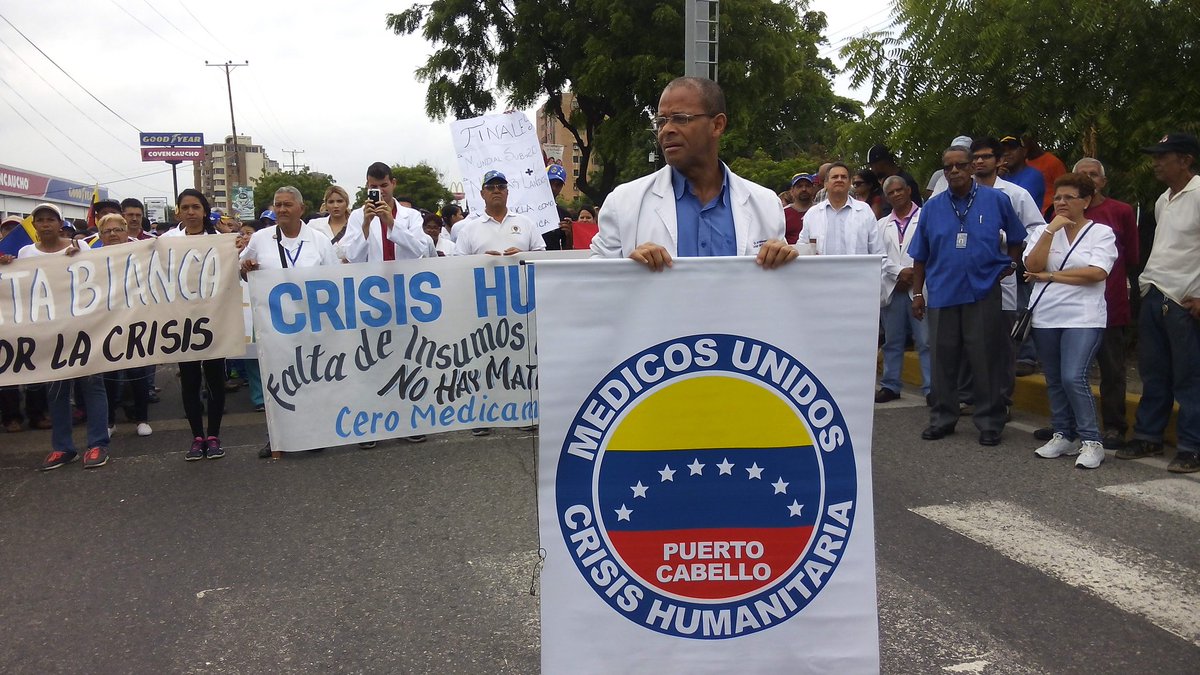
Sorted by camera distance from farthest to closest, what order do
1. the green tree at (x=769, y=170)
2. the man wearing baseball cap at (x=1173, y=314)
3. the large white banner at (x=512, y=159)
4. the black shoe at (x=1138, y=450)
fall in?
1. the green tree at (x=769, y=170)
2. the large white banner at (x=512, y=159)
3. the black shoe at (x=1138, y=450)
4. the man wearing baseball cap at (x=1173, y=314)

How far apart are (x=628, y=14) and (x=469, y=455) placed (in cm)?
1794

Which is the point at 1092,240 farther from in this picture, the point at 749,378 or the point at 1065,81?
the point at 749,378

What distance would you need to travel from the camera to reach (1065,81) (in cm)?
888

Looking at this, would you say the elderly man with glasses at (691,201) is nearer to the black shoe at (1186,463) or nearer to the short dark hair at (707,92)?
the short dark hair at (707,92)

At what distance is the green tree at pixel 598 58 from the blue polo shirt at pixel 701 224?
63.5 feet

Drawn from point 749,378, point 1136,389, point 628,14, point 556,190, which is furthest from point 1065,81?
point 628,14

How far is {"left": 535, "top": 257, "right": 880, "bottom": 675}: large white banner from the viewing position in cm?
239

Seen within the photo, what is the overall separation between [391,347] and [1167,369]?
496 cm

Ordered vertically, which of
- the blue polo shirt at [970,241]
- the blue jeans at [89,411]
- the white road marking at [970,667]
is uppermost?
the blue polo shirt at [970,241]

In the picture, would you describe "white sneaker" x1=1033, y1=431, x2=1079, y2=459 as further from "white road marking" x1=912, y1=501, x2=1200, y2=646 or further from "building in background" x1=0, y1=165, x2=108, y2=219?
"building in background" x1=0, y1=165, x2=108, y2=219

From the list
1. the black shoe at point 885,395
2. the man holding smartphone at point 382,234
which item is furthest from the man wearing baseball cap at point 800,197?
the man holding smartphone at point 382,234

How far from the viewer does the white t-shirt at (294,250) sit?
22.6 ft

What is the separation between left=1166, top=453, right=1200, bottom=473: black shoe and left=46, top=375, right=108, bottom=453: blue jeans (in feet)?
22.6

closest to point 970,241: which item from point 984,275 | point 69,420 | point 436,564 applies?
point 984,275
